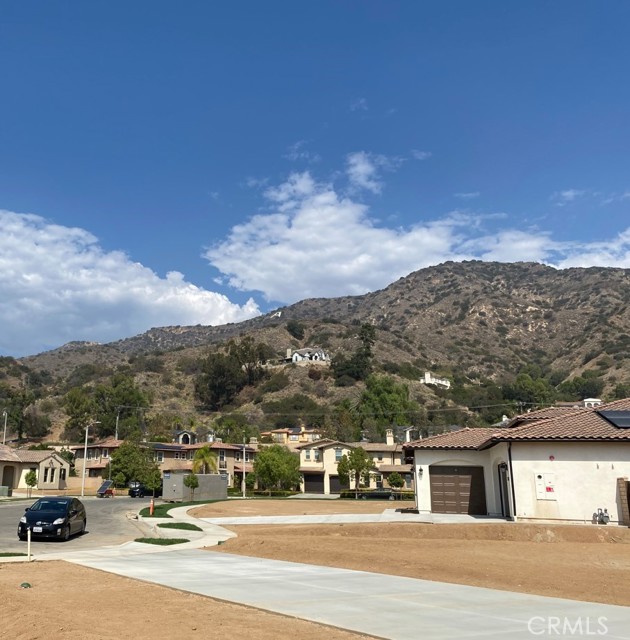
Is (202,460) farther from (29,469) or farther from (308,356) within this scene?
(308,356)

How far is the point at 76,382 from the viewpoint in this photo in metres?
151

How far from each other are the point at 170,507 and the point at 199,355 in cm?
12349

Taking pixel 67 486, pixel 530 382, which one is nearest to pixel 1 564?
pixel 67 486

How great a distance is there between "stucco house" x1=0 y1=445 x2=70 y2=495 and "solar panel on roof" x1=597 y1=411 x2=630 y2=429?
59731mm

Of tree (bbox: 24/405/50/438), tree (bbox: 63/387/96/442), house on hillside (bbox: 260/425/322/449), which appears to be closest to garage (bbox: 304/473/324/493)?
house on hillside (bbox: 260/425/322/449)

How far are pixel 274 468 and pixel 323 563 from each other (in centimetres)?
4801

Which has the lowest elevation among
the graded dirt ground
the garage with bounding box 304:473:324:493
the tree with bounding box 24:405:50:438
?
the garage with bounding box 304:473:324:493

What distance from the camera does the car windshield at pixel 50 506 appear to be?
76.7 ft

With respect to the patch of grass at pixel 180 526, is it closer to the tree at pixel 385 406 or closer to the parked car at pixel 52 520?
the parked car at pixel 52 520

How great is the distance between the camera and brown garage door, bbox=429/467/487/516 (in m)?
33.2

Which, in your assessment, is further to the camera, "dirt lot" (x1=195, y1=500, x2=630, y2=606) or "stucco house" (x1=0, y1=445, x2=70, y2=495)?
"stucco house" (x1=0, y1=445, x2=70, y2=495)

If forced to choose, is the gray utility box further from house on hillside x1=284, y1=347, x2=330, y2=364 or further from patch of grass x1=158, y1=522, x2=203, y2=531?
house on hillside x1=284, y1=347, x2=330, y2=364

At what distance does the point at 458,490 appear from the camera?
33.8 meters

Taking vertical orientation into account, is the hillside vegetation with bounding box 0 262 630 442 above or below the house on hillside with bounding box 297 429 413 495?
above
